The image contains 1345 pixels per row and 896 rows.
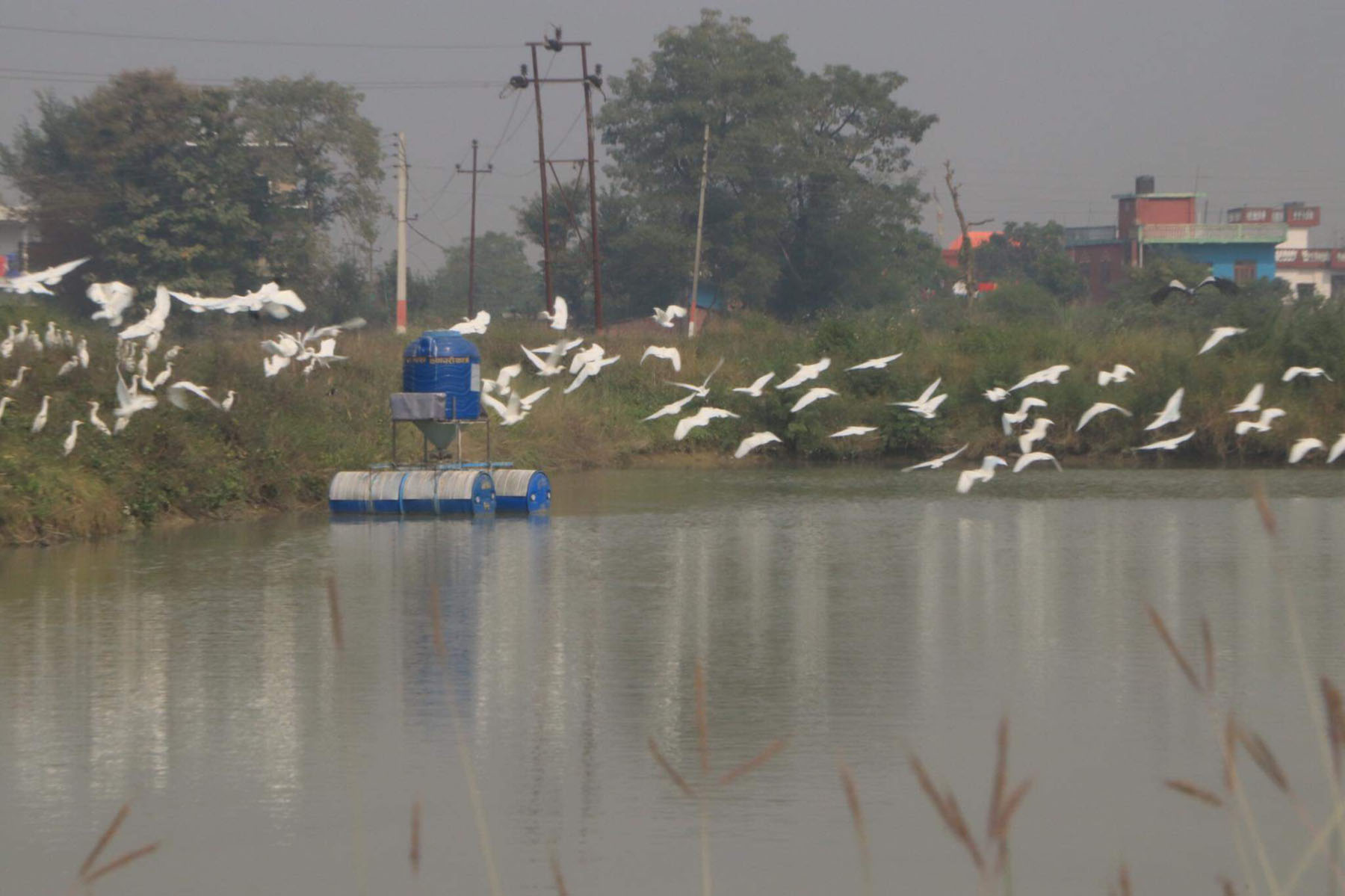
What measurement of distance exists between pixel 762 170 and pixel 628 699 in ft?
136

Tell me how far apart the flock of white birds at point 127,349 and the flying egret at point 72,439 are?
1 centimetres

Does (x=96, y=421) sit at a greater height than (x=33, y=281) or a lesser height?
lesser

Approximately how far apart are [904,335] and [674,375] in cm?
424

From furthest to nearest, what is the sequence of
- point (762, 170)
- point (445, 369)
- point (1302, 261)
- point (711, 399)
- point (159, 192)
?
point (1302, 261) < point (762, 170) < point (159, 192) < point (711, 399) < point (445, 369)

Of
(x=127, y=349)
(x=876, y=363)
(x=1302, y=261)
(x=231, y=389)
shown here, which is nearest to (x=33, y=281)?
(x=127, y=349)


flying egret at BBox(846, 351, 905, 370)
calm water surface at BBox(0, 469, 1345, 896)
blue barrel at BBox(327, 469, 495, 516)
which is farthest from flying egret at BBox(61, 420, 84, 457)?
flying egret at BBox(846, 351, 905, 370)

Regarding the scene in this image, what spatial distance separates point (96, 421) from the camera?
1576cm

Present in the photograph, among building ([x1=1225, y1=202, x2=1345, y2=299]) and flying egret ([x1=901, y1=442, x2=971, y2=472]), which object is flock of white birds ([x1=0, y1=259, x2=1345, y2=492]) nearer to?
flying egret ([x1=901, y1=442, x2=971, y2=472])

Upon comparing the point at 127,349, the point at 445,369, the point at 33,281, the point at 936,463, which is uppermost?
the point at 33,281

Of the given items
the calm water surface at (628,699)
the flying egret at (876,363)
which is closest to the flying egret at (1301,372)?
the calm water surface at (628,699)

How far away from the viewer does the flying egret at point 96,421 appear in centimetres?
1582

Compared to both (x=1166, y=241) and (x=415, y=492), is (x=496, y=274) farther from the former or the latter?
(x=415, y=492)

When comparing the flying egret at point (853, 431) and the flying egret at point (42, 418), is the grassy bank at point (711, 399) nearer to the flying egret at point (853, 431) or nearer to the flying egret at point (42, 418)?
the flying egret at point (42, 418)

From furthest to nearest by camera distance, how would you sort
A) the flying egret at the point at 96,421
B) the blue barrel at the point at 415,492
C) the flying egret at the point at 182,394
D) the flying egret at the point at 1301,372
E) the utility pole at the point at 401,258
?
the utility pole at the point at 401,258, the blue barrel at the point at 415,492, the flying egret at the point at 1301,372, the flying egret at the point at 96,421, the flying egret at the point at 182,394
